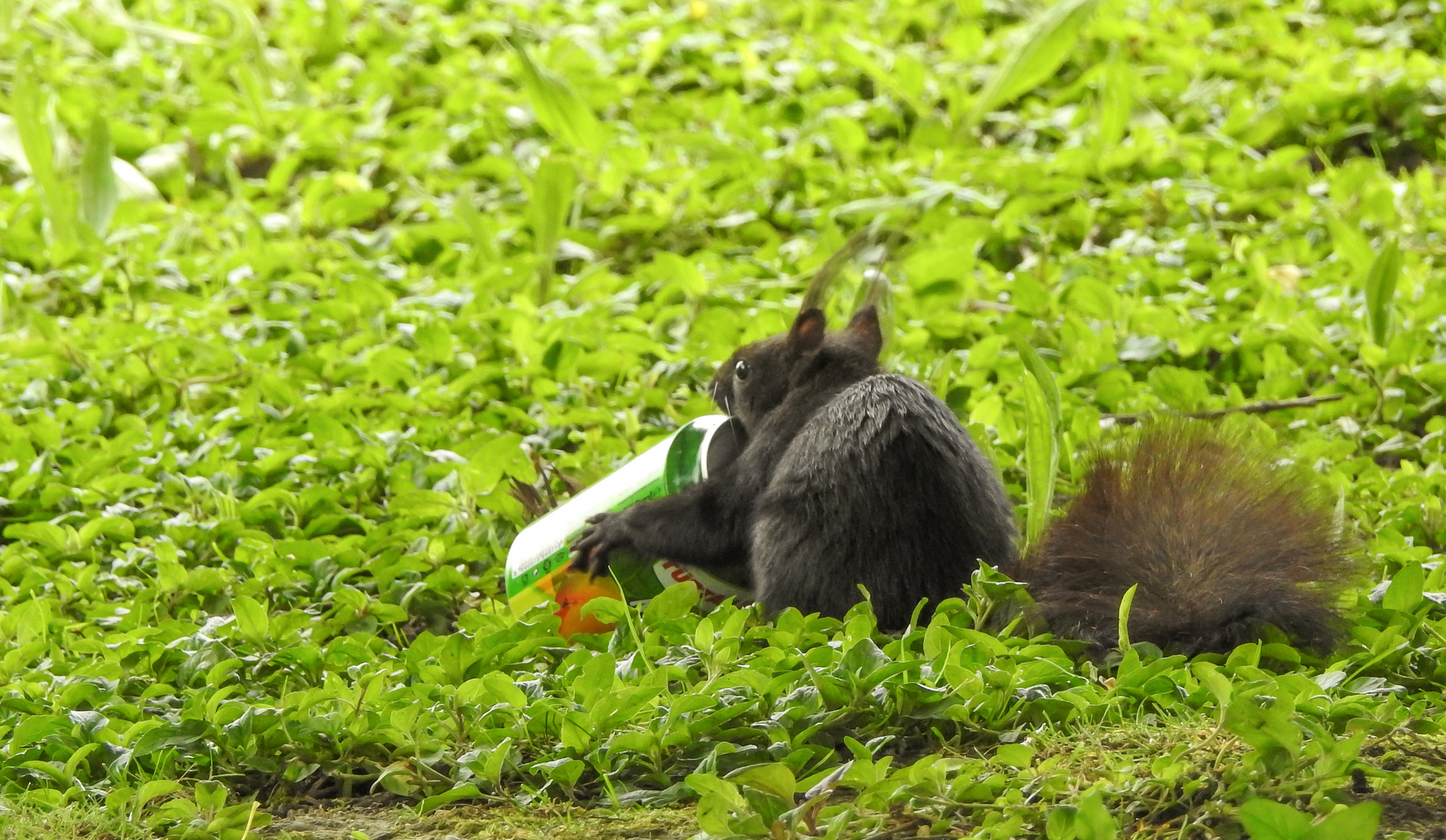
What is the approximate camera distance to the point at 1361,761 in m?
2.07

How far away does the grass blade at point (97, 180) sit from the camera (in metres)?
5.64

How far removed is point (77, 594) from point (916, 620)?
200 cm

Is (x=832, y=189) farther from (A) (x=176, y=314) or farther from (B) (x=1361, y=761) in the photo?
(B) (x=1361, y=761)

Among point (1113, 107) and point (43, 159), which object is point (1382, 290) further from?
point (43, 159)

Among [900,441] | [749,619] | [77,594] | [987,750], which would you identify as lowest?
[77,594]

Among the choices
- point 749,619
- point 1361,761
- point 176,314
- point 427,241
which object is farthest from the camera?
point 427,241

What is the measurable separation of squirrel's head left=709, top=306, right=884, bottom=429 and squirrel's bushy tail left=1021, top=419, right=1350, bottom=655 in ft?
2.23

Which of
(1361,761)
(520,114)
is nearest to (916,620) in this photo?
(1361,761)

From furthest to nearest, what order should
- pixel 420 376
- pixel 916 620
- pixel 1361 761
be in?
pixel 420 376, pixel 916 620, pixel 1361 761

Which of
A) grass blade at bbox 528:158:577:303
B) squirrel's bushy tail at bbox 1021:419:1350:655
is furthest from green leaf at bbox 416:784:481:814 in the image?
grass blade at bbox 528:158:577:303

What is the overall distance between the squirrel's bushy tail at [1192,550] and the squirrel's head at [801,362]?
68 cm

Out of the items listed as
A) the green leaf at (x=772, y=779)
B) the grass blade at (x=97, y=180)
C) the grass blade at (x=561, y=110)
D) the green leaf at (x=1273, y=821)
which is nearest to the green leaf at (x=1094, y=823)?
the green leaf at (x=1273, y=821)

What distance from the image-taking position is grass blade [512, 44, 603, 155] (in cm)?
557

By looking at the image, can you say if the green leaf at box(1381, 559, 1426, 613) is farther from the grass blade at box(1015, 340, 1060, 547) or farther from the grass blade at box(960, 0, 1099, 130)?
the grass blade at box(960, 0, 1099, 130)
